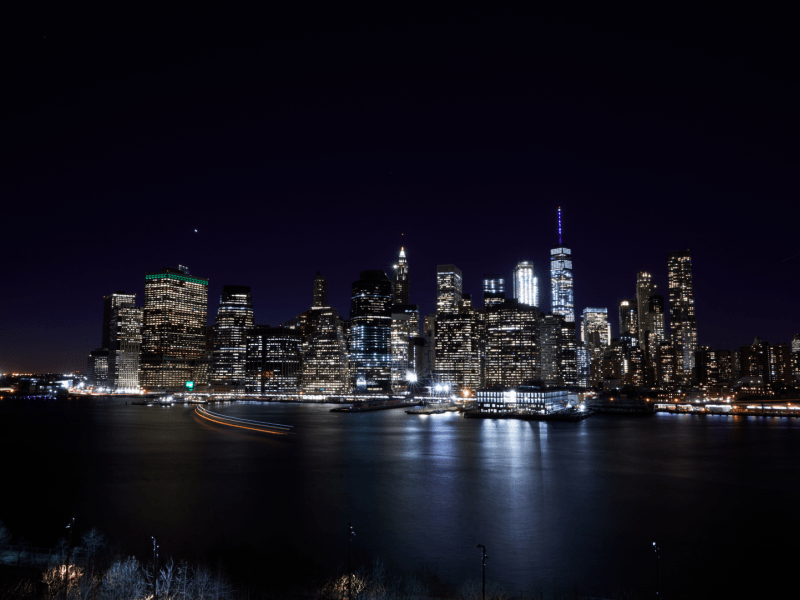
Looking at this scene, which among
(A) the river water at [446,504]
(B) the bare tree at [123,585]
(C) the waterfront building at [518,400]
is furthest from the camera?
(C) the waterfront building at [518,400]

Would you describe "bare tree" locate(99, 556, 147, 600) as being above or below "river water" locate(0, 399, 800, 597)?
above

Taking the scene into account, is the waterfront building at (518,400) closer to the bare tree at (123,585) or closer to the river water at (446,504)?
the river water at (446,504)

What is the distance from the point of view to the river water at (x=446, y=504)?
2912 centimetres

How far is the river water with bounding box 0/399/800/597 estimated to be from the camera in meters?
29.1

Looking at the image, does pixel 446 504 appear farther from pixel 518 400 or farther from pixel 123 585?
pixel 518 400

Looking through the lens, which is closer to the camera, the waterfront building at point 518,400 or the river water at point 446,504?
the river water at point 446,504

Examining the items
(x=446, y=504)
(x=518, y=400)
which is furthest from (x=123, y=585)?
(x=518, y=400)

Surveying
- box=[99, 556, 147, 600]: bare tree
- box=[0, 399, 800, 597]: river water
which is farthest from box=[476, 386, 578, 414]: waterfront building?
box=[99, 556, 147, 600]: bare tree

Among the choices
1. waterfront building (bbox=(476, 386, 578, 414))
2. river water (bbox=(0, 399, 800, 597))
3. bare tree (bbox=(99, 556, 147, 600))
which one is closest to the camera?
bare tree (bbox=(99, 556, 147, 600))

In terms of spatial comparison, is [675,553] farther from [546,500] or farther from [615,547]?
[546,500]

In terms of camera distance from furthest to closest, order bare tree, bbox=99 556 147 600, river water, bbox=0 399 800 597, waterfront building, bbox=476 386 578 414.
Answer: waterfront building, bbox=476 386 578 414 → river water, bbox=0 399 800 597 → bare tree, bbox=99 556 147 600

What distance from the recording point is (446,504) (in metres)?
41.4

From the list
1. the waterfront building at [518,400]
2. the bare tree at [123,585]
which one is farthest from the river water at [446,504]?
the waterfront building at [518,400]

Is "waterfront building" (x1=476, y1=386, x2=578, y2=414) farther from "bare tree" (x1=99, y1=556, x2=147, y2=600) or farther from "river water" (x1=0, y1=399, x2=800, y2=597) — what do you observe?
"bare tree" (x1=99, y1=556, x2=147, y2=600)
